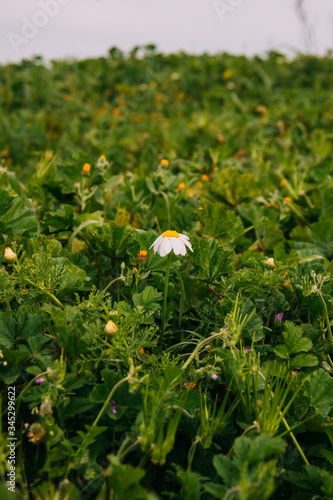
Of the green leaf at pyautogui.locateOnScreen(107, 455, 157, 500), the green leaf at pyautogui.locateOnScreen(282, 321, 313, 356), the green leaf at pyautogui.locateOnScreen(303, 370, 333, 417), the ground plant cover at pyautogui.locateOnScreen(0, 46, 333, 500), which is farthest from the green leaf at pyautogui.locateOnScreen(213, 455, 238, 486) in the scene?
the green leaf at pyautogui.locateOnScreen(282, 321, 313, 356)

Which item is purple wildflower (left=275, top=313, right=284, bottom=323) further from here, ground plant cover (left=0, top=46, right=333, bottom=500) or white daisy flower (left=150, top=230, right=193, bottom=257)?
white daisy flower (left=150, top=230, right=193, bottom=257)

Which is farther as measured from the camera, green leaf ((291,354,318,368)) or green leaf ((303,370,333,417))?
green leaf ((291,354,318,368))

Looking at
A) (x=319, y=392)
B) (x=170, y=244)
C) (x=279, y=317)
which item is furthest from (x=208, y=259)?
(x=319, y=392)

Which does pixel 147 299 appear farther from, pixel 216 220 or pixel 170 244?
pixel 216 220

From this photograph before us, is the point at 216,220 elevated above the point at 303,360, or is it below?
above

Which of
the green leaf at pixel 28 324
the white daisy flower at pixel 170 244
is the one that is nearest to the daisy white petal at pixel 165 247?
the white daisy flower at pixel 170 244

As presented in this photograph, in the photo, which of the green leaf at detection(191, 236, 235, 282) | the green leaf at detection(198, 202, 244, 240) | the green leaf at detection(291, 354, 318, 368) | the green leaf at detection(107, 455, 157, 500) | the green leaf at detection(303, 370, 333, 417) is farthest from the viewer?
the green leaf at detection(198, 202, 244, 240)

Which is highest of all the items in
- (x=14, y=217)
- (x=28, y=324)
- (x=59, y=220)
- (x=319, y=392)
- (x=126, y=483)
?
(x=14, y=217)

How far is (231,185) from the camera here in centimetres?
204

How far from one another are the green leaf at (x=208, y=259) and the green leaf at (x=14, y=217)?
55cm

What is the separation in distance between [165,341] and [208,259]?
309mm

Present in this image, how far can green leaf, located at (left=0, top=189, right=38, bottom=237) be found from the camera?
1.39 meters

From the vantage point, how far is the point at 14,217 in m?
1.43

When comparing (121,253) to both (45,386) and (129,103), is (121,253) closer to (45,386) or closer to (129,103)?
(45,386)
